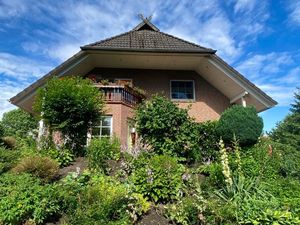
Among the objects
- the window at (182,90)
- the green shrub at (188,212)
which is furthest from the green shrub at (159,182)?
the window at (182,90)

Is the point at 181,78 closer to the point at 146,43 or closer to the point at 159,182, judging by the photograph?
the point at 146,43

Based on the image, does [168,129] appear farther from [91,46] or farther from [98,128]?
[91,46]

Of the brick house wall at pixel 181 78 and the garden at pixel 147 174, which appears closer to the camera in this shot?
the garden at pixel 147 174

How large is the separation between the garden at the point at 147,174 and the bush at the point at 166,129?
3cm

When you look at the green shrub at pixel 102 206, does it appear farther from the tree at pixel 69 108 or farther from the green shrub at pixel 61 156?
the tree at pixel 69 108

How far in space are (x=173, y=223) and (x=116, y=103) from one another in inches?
306

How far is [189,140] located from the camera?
966 cm

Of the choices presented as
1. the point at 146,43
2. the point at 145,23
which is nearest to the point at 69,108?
the point at 146,43

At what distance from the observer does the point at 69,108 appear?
9.92 metres

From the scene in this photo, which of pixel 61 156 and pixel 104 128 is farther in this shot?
pixel 104 128

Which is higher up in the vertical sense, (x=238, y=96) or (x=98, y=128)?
(x=238, y=96)

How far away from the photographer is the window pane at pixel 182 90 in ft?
52.6

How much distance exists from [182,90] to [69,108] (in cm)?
786

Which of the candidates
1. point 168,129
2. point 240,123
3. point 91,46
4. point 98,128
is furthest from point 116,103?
point 240,123
